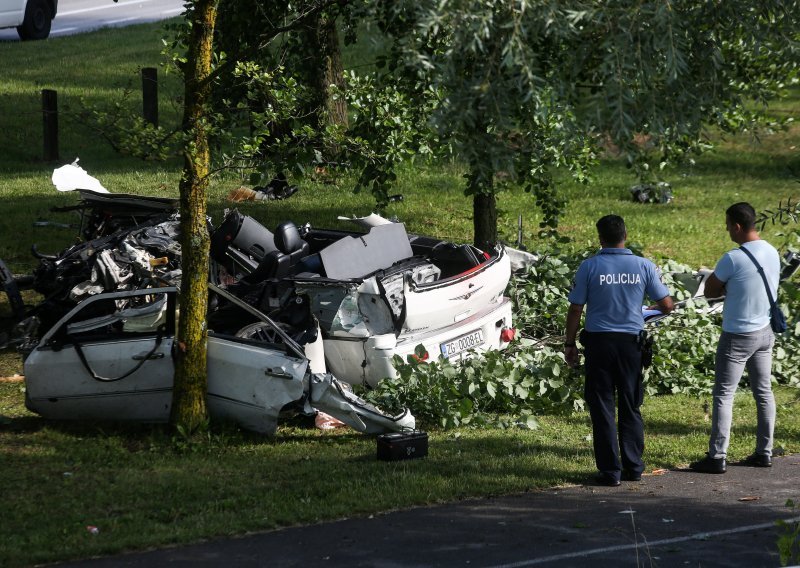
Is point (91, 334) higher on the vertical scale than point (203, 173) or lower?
lower

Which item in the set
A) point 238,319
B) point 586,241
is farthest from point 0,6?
point 238,319

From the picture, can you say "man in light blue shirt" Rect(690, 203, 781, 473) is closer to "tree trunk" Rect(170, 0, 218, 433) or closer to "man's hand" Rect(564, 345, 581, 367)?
"man's hand" Rect(564, 345, 581, 367)

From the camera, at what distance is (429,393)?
29.5 ft

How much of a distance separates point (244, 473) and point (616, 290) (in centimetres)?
294

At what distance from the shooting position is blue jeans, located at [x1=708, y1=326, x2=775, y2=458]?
7.42 meters

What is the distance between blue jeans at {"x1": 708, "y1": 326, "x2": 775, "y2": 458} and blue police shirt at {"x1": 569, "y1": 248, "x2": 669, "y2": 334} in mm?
676

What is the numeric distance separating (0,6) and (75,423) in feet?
65.4

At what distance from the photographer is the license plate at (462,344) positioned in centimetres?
945

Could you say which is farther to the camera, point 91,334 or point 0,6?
point 0,6

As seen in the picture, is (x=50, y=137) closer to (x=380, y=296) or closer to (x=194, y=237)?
(x=194, y=237)

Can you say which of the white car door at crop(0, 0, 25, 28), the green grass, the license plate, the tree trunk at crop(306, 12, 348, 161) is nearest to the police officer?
the green grass

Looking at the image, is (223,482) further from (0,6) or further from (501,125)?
(0,6)

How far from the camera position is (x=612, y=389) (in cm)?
720

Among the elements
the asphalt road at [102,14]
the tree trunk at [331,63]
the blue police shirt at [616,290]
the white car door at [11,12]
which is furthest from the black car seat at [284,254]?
the asphalt road at [102,14]
